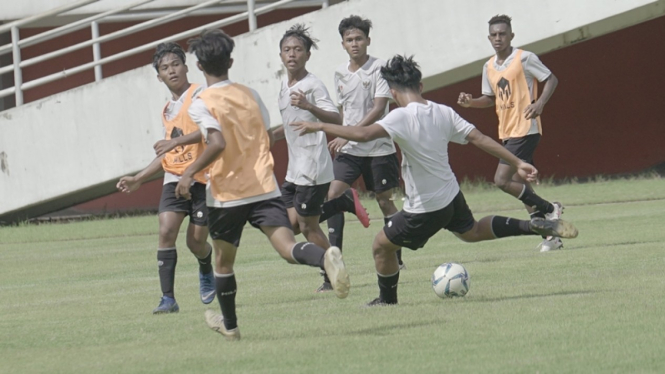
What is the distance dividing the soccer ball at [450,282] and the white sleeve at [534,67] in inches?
176

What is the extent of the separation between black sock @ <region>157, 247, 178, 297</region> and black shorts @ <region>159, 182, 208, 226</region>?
33 centimetres

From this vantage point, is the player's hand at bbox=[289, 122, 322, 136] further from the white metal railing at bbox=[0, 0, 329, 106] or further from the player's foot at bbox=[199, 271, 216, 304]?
the white metal railing at bbox=[0, 0, 329, 106]

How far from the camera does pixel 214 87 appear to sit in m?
7.40

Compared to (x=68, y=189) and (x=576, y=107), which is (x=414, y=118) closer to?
(x=68, y=189)

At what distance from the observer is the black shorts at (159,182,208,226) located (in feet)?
30.6

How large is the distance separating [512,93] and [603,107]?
34.0 feet

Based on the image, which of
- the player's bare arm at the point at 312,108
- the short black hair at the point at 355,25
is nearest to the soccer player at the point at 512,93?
the short black hair at the point at 355,25

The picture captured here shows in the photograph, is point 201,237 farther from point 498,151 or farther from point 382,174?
point 498,151

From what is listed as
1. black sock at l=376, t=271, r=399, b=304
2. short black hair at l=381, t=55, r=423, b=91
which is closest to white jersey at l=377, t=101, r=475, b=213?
short black hair at l=381, t=55, r=423, b=91

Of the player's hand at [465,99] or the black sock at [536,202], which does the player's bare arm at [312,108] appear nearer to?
the player's hand at [465,99]

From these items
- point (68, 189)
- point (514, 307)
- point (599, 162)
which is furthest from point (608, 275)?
point (599, 162)

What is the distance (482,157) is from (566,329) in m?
16.5

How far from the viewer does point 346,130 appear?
7.68 m

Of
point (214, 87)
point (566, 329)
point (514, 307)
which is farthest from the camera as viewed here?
point (514, 307)
